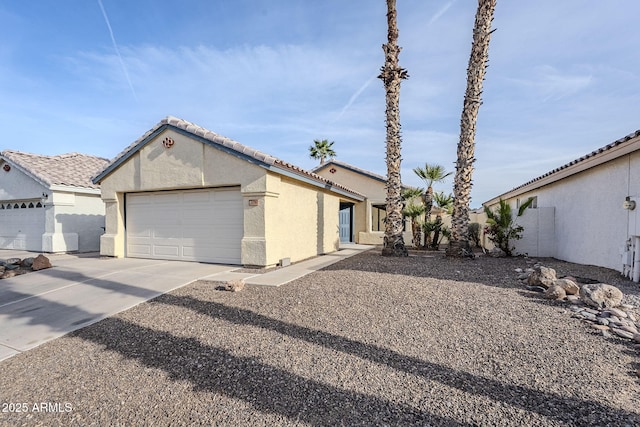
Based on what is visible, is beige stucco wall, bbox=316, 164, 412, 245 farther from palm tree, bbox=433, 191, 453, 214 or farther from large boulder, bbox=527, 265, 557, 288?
large boulder, bbox=527, 265, 557, 288

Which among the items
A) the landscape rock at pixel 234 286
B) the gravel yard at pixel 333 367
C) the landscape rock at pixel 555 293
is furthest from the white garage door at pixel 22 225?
the landscape rock at pixel 555 293

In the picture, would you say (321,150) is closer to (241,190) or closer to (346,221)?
(346,221)

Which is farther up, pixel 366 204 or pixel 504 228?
pixel 366 204

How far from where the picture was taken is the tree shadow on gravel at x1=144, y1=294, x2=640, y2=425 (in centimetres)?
288

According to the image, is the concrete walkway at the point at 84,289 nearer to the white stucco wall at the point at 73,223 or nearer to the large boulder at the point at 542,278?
the white stucco wall at the point at 73,223

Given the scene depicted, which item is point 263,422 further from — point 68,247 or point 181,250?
point 68,247

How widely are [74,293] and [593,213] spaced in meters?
Answer: 14.2

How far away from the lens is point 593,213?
32.7 ft

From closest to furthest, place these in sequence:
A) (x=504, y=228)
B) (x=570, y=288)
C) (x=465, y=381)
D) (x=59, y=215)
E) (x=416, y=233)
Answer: (x=465, y=381) < (x=570, y=288) < (x=504, y=228) < (x=59, y=215) < (x=416, y=233)

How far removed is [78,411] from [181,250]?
812 centimetres

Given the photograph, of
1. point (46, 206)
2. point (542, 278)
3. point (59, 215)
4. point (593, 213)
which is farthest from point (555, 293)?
point (46, 206)

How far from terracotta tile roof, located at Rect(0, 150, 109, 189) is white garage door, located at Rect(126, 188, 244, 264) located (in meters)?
4.58

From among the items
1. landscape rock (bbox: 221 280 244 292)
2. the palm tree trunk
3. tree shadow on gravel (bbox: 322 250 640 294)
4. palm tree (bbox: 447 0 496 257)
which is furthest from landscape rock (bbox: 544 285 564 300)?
the palm tree trunk

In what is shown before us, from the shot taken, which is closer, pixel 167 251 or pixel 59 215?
pixel 167 251
